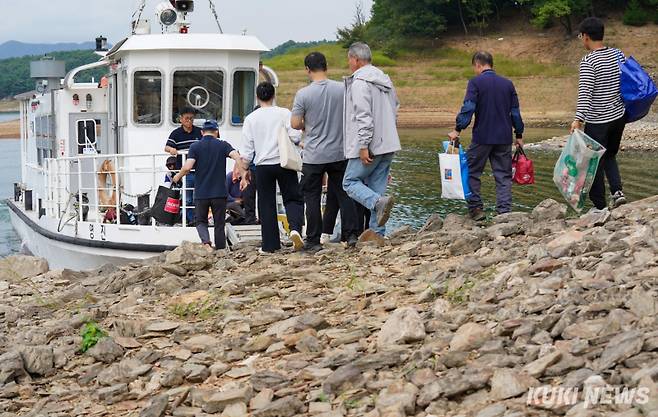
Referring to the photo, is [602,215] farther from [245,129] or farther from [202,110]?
[202,110]

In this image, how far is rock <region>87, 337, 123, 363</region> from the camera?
696cm

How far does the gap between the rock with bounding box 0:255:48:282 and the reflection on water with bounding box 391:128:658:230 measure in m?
7.90

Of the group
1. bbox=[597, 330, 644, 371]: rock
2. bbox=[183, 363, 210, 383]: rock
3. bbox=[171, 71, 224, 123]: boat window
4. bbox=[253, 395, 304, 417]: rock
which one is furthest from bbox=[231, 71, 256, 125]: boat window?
bbox=[597, 330, 644, 371]: rock

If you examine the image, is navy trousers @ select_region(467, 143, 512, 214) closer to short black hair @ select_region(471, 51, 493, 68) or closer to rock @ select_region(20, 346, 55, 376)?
short black hair @ select_region(471, 51, 493, 68)

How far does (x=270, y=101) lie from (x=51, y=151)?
728 centimetres

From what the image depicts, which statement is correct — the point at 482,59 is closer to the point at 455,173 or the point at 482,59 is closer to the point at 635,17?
the point at 455,173

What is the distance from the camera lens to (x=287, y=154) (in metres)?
9.52

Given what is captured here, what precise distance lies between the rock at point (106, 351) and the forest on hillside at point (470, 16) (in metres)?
64.9

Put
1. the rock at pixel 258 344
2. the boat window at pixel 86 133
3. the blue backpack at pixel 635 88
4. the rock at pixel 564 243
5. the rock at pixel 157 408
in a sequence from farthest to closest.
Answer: the boat window at pixel 86 133
the blue backpack at pixel 635 88
the rock at pixel 564 243
the rock at pixel 258 344
the rock at pixel 157 408

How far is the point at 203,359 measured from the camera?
6.61 meters

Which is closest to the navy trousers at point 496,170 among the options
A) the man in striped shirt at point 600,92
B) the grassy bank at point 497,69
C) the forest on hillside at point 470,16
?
the man in striped shirt at point 600,92

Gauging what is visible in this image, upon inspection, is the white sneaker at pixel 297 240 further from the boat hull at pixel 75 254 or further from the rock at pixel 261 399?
the rock at pixel 261 399

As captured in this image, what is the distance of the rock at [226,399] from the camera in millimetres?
5727

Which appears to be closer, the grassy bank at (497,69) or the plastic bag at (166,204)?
the plastic bag at (166,204)
